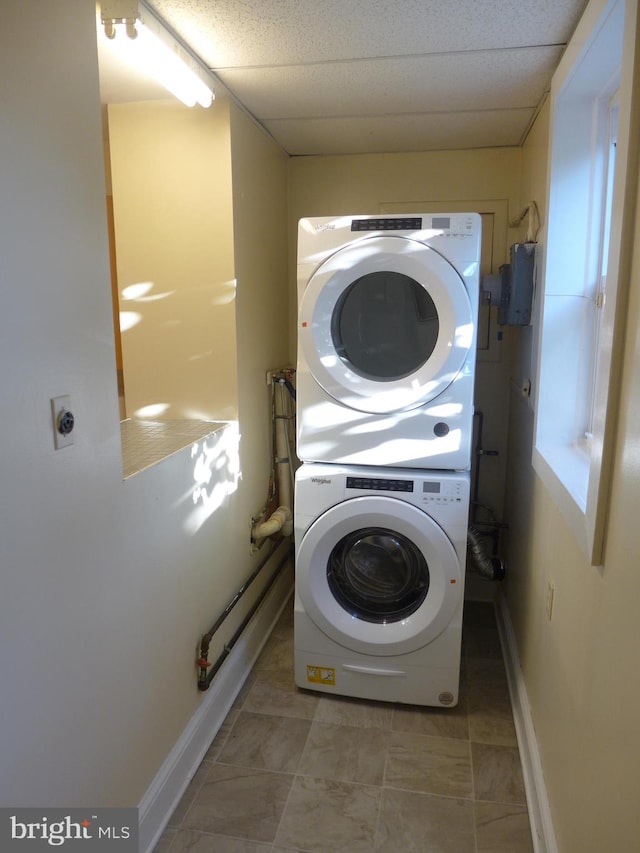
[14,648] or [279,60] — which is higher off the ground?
[279,60]

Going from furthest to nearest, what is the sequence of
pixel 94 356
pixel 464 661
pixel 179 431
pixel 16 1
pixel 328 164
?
1. pixel 328 164
2. pixel 464 661
3. pixel 179 431
4. pixel 94 356
5. pixel 16 1

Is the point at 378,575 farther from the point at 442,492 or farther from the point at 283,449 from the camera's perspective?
the point at 283,449

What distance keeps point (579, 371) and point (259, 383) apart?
122cm

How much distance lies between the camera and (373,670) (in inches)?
81.0

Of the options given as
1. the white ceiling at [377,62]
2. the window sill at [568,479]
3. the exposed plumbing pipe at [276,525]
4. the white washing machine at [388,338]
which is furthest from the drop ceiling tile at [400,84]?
the exposed plumbing pipe at [276,525]

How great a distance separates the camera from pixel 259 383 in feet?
7.83

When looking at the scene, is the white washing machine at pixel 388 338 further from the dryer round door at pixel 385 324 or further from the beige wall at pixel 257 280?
the beige wall at pixel 257 280

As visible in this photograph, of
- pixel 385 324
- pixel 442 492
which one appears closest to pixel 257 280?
pixel 385 324

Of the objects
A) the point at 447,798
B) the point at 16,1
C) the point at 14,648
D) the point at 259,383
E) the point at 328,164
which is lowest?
the point at 447,798

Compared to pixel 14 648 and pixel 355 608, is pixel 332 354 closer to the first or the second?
pixel 355 608

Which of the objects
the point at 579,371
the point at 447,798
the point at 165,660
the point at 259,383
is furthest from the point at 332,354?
the point at 447,798

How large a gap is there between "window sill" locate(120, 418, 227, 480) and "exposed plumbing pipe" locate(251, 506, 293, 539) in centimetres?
55

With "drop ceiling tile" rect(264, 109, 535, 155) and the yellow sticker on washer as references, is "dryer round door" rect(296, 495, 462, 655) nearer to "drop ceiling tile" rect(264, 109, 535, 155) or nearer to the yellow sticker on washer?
the yellow sticker on washer

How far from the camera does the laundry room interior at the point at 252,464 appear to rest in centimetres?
102
